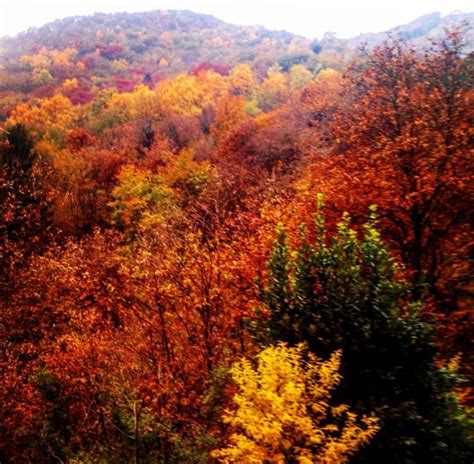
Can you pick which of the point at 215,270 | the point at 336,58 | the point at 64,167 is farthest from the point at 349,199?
the point at 336,58

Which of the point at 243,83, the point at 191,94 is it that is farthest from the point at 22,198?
the point at 243,83

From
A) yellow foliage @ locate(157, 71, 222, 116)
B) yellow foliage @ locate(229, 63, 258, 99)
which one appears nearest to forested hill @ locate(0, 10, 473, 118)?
yellow foliage @ locate(229, 63, 258, 99)

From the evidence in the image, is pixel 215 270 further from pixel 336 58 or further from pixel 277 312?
pixel 336 58

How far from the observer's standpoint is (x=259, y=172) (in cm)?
4184

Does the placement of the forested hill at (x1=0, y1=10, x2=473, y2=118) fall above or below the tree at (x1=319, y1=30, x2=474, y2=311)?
above

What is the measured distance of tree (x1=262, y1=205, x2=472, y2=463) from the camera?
36.2 ft

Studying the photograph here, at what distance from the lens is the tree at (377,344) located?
11039mm

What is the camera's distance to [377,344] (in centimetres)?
1182

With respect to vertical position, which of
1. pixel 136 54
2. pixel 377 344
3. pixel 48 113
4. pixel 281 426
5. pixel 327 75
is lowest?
pixel 281 426

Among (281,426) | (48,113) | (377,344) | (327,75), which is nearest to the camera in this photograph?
(281,426)

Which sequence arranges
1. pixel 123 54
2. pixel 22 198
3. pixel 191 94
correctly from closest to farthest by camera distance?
pixel 22 198
pixel 191 94
pixel 123 54

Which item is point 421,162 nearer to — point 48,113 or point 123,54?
point 48,113

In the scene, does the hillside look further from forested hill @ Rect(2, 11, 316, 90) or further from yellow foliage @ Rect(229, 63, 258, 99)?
yellow foliage @ Rect(229, 63, 258, 99)

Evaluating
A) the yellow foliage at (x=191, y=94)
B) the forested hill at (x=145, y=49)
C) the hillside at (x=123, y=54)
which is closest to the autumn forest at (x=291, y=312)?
the yellow foliage at (x=191, y=94)
